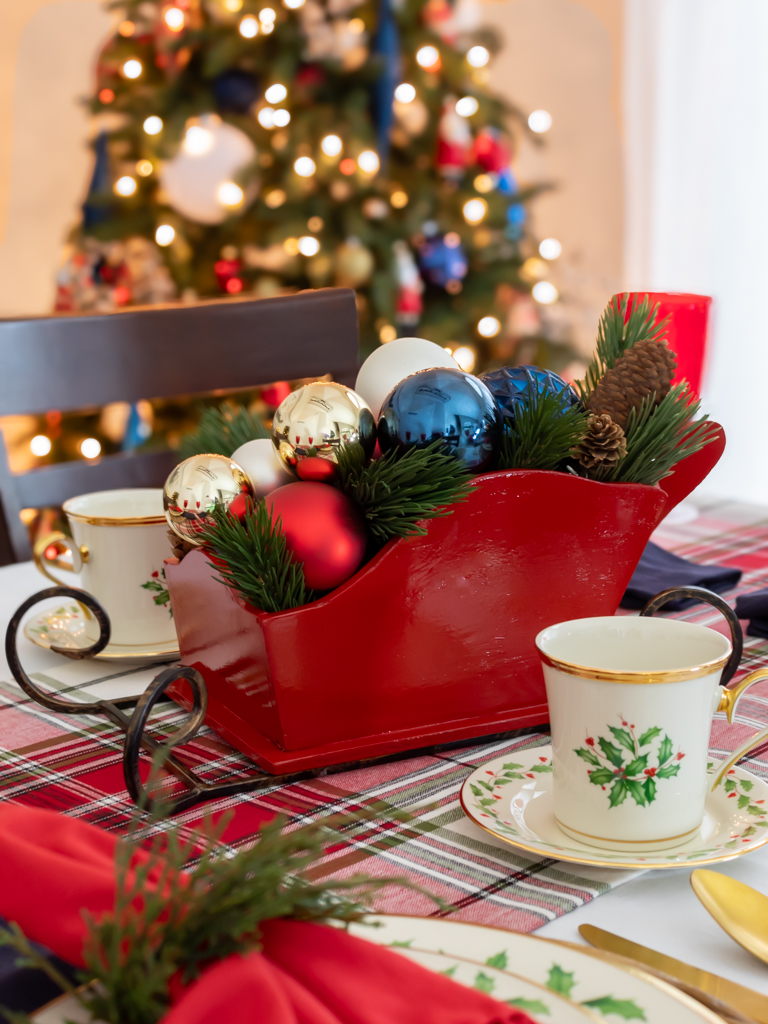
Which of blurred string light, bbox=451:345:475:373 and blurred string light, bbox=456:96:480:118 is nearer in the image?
blurred string light, bbox=456:96:480:118

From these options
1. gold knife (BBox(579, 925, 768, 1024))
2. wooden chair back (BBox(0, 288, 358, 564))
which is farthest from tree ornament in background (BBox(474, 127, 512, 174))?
gold knife (BBox(579, 925, 768, 1024))

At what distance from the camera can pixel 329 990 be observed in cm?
29

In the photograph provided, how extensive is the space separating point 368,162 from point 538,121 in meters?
0.77

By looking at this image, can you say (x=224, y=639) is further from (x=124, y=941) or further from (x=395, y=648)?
(x=124, y=941)

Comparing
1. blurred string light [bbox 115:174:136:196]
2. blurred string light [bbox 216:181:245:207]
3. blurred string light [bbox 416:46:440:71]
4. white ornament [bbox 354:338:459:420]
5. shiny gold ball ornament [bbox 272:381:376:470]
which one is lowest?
shiny gold ball ornament [bbox 272:381:376:470]

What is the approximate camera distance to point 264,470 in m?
0.63

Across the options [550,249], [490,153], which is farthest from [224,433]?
[550,249]

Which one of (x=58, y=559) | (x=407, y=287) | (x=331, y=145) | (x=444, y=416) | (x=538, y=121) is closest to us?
(x=444, y=416)

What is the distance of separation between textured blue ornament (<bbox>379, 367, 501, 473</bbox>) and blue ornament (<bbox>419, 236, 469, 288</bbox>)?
207cm

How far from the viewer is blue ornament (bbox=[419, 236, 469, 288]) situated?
256cm

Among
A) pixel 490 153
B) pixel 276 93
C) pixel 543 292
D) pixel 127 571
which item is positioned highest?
pixel 276 93

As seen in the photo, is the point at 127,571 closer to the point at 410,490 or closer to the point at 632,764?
the point at 410,490

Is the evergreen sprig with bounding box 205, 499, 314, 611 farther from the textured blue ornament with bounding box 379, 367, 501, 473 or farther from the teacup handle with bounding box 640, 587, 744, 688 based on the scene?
the teacup handle with bounding box 640, 587, 744, 688

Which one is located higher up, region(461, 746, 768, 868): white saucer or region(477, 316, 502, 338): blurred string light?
region(477, 316, 502, 338): blurred string light
